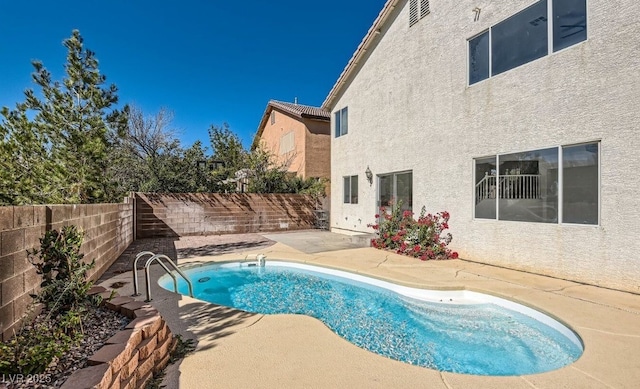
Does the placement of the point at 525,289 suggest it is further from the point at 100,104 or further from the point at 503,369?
the point at 100,104

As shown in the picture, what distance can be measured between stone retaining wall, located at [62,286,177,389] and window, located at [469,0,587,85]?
8.80 meters

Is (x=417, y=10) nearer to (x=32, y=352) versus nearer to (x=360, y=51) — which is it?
(x=360, y=51)

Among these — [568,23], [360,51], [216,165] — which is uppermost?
[360,51]

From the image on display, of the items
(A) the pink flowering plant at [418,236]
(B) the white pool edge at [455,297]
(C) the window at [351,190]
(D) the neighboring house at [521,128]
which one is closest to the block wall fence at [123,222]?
(B) the white pool edge at [455,297]

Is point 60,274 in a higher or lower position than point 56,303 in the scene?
higher

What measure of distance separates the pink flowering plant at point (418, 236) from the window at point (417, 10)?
20.4ft

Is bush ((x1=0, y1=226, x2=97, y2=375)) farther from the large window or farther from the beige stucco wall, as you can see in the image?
the beige stucco wall

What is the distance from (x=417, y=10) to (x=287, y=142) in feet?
43.9

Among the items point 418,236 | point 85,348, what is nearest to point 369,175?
point 418,236

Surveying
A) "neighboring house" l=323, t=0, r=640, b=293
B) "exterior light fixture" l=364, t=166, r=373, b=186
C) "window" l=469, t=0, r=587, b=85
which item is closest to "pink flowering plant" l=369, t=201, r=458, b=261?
"neighboring house" l=323, t=0, r=640, b=293

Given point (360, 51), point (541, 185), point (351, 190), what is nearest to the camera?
point (541, 185)

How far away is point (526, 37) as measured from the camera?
24.7ft

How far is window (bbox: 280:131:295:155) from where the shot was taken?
72.0ft

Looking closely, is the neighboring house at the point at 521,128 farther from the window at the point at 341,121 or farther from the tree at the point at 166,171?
the tree at the point at 166,171
